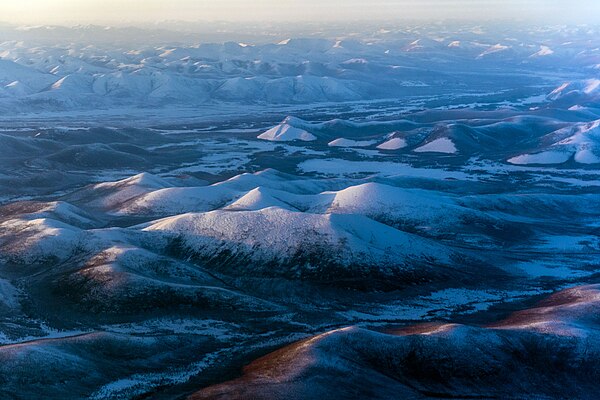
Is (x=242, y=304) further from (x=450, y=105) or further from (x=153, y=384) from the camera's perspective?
(x=450, y=105)

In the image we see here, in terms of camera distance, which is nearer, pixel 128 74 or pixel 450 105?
pixel 450 105

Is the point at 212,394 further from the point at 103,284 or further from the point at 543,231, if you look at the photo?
the point at 543,231

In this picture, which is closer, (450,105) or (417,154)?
(417,154)

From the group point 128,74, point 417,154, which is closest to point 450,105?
point 417,154

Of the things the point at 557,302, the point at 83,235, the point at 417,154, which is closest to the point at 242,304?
the point at 83,235

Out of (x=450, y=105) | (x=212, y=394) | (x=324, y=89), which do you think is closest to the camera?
(x=212, y=394)

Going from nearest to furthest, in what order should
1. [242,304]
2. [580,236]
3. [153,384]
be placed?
[153,384] → [242,304] → [580,236]

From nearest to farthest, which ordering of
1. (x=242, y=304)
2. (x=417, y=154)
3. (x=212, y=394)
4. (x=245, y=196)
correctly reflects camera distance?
(x=212, y=394), (x=242, y=304), (x=245, y=196), (x=417, y=154)

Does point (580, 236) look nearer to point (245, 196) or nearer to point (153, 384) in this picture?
point (245, 196)

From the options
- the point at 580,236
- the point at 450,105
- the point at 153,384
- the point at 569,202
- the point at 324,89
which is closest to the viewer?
A: the point at 153,384
